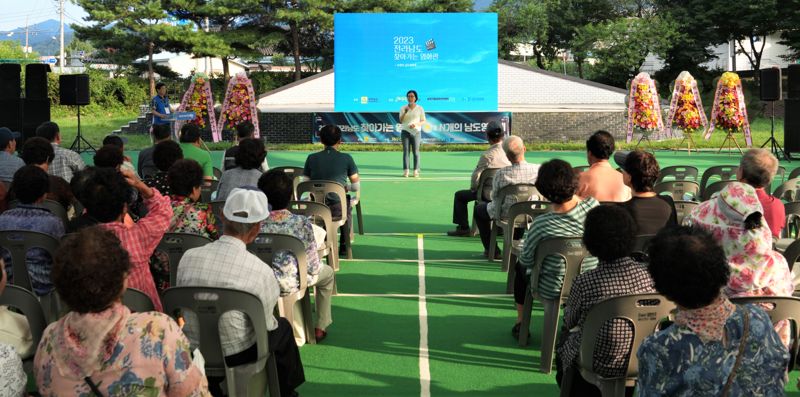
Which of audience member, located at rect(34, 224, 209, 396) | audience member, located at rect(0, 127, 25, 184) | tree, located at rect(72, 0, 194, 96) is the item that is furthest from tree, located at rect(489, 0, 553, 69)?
audience member, located at rect(34, 224, 209, 396)

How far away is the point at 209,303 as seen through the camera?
400 cm

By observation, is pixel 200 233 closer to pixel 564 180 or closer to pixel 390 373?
pixel 390 373

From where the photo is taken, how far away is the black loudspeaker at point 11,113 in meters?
16.8

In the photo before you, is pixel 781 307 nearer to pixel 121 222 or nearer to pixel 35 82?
pixel 121 222

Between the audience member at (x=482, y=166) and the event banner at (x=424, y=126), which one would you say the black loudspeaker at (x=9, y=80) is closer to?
the event banner at (x=424, y=126)

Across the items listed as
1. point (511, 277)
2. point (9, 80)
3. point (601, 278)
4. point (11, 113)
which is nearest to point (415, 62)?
point (9, 80)

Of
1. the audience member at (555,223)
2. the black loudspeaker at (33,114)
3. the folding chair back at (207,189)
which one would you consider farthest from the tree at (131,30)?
the audience member at (555,223)

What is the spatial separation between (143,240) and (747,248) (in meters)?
2.90

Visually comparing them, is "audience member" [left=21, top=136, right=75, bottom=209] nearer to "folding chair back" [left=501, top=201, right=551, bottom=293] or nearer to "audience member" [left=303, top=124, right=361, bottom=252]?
"audience member" [left=303, top=124, right=361, bottom=252]

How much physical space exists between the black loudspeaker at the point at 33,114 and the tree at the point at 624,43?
3075 cm

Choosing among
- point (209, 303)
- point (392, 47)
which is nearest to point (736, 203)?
point (209, 303)

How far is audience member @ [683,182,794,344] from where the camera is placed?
177 inches

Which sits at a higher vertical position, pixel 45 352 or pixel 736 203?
pixel 736 203

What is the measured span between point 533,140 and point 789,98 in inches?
301
